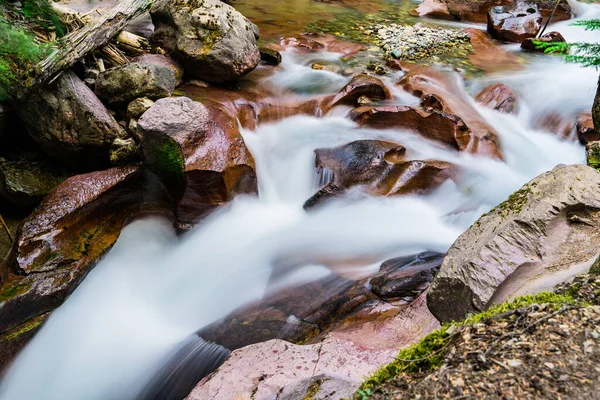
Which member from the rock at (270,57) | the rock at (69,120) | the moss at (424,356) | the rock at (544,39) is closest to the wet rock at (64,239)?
the rock at (69,120)

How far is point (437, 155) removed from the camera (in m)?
6.86

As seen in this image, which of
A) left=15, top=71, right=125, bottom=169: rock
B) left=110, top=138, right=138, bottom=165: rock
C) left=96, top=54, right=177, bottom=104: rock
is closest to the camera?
left=15, top=71, right=125, bottom=169: rock

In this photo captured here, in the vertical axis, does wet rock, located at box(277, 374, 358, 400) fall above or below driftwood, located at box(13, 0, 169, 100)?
below

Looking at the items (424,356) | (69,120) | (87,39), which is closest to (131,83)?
(87,39)

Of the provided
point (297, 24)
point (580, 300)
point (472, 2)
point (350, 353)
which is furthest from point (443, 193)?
point (472, 2)

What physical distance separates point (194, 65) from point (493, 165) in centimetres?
564

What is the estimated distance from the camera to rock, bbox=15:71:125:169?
567 centimetres

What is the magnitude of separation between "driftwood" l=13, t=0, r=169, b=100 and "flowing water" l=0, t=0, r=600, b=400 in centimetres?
235

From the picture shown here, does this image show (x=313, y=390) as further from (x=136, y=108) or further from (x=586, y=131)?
(x=586, y=131)

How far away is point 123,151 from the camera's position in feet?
19.0

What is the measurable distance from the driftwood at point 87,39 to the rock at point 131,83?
51cm

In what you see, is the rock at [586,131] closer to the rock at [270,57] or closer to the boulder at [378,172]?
the boulder at [378,172]

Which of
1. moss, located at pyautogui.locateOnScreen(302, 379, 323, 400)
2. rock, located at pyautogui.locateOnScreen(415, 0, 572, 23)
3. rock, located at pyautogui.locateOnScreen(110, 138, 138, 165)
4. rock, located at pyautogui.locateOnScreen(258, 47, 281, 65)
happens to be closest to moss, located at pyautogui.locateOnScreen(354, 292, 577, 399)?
moss, located at pyautogui.locateOnScreen(302, 379, 323, 400)

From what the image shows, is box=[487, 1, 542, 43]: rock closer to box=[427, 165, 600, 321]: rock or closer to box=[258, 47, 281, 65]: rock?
box=[258, 47, 281, 65]: rock
